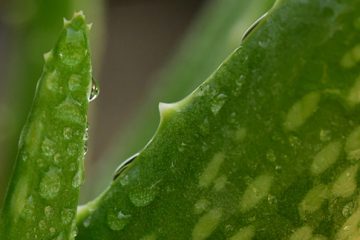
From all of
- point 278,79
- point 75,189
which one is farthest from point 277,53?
point 75,189

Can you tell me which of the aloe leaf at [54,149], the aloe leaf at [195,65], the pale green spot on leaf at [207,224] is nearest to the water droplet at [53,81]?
the aloe leaf at [54,149]

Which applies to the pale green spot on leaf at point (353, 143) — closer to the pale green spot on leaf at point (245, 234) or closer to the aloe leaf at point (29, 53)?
the pale green spot on leaf at point (245, 234)

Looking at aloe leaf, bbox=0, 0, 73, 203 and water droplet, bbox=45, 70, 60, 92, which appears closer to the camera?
water droplet, bbox=45, 70, 60, 92

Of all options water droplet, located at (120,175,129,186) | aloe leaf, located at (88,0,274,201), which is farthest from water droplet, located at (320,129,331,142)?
aloe leaf, located at (88,0,274,201)

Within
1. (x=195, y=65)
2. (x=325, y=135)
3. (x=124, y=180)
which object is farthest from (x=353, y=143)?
(x=195, y=65)

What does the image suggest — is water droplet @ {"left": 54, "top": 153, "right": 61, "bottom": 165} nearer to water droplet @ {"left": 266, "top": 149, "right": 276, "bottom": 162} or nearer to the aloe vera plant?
the aloe vera plant

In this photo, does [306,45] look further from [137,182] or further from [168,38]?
[168,38]

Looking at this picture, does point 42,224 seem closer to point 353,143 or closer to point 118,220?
point 118,220
